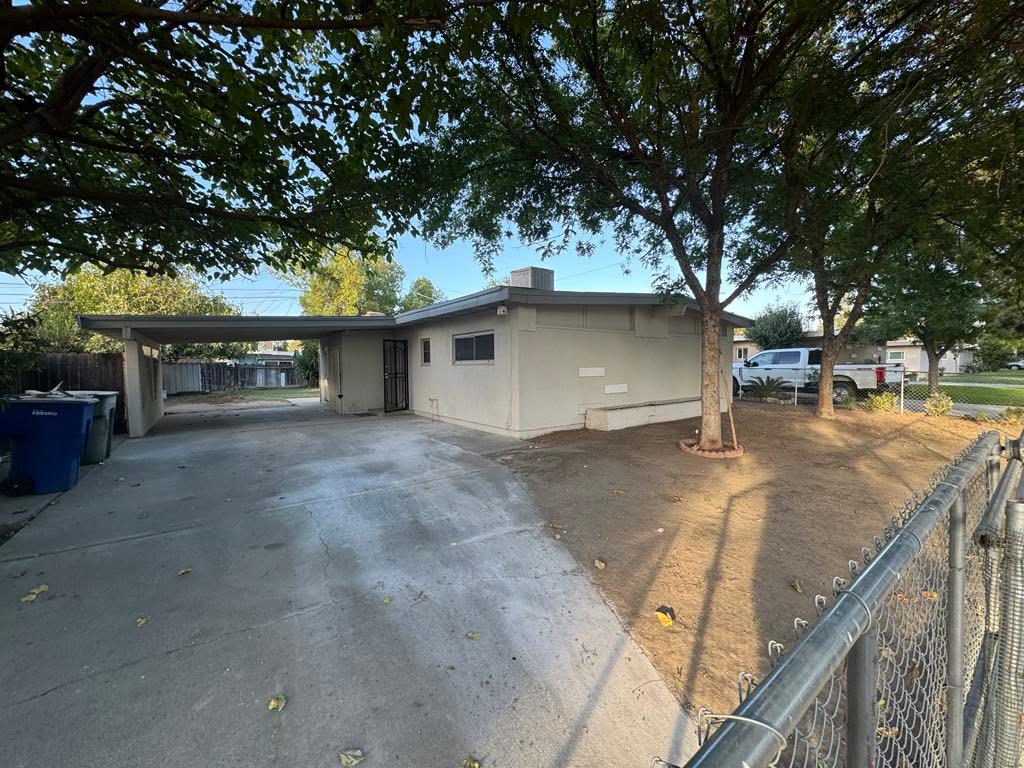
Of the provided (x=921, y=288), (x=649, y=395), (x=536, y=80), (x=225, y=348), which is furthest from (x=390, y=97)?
(x=225, y=348)

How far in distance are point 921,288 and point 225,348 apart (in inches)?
1145

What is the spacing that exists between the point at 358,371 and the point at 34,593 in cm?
1034

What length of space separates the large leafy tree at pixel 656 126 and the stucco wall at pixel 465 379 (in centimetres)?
201

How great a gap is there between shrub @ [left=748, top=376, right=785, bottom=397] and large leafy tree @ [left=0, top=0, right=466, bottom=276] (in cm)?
1344

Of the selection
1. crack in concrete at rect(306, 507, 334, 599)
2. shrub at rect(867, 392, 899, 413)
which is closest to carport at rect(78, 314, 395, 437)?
crack in concrete at rect(306, 507, 334, 599)

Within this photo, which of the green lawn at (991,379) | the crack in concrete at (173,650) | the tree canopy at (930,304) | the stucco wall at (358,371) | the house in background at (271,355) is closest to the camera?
the crack in concrete at (173,650)

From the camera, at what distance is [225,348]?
953 inches

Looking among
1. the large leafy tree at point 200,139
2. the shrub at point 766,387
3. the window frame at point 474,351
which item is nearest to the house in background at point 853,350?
the shrub at point 766,387

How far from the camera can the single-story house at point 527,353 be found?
329 inches

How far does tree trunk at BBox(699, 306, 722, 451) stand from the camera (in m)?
6.96

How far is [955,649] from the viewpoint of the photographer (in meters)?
1.42

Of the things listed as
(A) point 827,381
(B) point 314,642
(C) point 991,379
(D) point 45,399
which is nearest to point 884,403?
(A) point 827,381

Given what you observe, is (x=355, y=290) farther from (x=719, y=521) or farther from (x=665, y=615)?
(x=665, y=615)

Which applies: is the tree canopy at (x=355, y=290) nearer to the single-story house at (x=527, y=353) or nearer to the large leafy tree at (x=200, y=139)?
the single-story house at (x=527, y=353)
